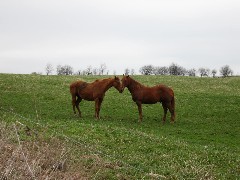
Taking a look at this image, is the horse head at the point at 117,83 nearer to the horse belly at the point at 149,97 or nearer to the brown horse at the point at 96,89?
the brown horse at the point at 96,89

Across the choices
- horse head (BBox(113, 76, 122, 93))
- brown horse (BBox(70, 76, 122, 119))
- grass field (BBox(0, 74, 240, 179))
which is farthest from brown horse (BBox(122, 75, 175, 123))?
grass field (BBox(0, 74, 240, 179))

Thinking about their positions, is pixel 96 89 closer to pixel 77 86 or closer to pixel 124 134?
pixel 77 86

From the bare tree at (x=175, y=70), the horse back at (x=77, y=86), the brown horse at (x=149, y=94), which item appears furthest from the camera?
the bare tree at (x=175, y=70)

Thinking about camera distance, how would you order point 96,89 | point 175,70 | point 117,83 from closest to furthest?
1. point 117,83
2. point 96,89
3. point 175,70

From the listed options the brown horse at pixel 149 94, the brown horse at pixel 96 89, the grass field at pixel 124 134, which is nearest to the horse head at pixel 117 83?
the brown horse at pixel 96 89

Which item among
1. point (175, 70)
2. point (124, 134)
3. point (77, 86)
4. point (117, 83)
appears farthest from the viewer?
point (175, 70)

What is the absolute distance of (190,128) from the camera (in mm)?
22406

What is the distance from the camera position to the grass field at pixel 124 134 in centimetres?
1119

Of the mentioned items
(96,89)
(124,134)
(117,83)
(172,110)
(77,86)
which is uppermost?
(117,83)

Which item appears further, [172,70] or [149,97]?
[172,70]

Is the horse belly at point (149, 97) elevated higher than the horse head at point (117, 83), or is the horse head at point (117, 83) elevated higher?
the horse head at point (117, 83)


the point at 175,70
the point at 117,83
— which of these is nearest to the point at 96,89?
the point at 117,83

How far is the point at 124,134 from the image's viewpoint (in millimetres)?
16562

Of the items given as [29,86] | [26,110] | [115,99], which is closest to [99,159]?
[26,110]
